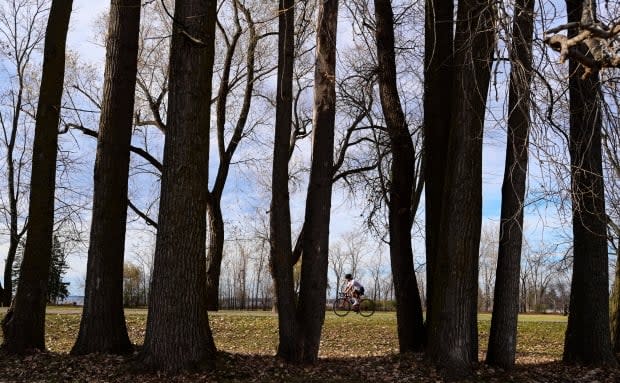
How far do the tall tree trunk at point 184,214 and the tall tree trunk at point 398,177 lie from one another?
3.57 metres

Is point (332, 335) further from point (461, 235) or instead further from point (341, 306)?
point (461, 235)

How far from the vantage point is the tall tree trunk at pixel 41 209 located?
9.12m

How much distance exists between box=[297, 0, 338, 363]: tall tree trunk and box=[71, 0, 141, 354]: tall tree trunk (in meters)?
2.73

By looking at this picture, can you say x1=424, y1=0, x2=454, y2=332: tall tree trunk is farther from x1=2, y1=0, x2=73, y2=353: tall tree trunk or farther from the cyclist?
the cyclist

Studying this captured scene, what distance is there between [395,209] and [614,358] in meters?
4.09

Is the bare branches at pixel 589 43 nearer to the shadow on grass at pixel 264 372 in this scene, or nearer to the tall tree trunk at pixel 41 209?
the shadow on grass at pixel 264 372

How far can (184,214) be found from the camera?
7758mm

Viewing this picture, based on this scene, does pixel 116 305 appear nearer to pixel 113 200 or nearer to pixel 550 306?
pixel 113 200

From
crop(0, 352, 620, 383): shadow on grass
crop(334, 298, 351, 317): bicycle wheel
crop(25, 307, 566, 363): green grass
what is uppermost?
crop(0, 352, 620, 383): shadow on grass

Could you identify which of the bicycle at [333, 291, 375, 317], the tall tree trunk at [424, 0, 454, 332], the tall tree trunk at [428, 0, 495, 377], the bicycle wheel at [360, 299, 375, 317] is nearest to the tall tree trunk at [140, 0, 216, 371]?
the tall tree trunk at [428, 0, 495, 377]

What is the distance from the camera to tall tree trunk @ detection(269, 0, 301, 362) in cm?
893

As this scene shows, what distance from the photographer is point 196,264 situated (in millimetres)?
7820

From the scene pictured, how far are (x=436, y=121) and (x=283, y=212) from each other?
2876 mm

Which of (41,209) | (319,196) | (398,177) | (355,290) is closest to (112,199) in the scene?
(41,209)
